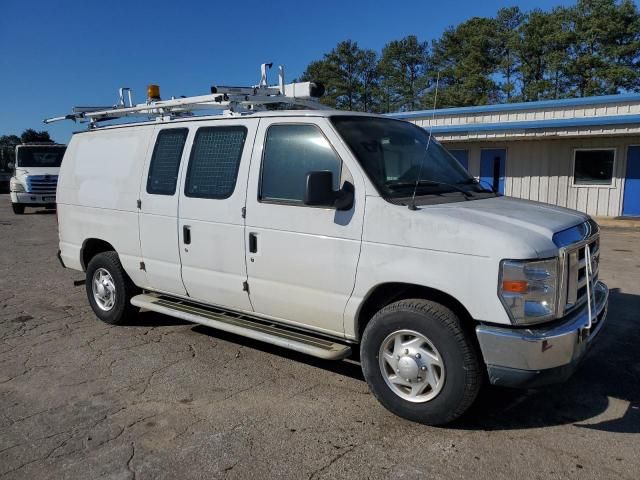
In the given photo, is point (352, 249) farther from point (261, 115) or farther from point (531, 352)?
point (261, 115)

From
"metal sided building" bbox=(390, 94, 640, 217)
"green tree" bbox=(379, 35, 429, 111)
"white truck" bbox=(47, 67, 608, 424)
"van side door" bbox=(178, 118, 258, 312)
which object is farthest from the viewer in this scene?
"green tree" bbox=(379, 35, 429, 111)

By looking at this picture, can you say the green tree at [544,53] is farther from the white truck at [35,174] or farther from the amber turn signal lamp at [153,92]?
the amber turn signal lamp at [153,92]

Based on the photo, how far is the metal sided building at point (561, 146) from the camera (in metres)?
14.9

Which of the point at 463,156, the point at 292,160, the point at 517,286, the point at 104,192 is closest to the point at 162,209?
the point at 104,192

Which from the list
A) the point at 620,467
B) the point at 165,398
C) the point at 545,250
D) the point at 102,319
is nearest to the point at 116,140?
the point at 102,319

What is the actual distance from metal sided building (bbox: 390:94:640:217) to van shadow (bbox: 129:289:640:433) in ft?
34.8

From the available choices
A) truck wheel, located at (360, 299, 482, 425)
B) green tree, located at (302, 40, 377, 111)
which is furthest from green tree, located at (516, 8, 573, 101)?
truck wheel, located at (360, 299, 482, 425)

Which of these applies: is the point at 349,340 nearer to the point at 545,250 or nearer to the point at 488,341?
the point at 488,341

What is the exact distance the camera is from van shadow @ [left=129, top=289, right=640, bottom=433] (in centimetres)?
375

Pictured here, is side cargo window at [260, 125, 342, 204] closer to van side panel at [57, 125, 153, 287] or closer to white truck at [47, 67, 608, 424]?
white truck at [47, 67, 608, 424]

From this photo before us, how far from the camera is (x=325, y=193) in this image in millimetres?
3764

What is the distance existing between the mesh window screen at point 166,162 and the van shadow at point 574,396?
1676mm

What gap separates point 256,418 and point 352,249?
1.38 metres

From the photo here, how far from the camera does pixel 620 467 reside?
3176mm
